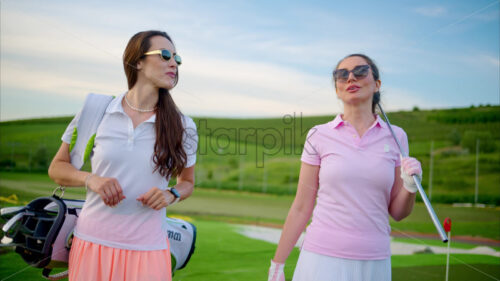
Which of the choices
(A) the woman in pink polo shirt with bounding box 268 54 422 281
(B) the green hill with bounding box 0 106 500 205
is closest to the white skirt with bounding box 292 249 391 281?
(A) the woman in pink polo shirt with bounding box 268 54 422 281

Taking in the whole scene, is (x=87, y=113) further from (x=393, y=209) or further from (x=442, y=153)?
(x=442, y=153)

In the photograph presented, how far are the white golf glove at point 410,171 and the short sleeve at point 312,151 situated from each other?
45 centimetres

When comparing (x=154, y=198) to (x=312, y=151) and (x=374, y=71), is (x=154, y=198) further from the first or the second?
(x=374, y=71)

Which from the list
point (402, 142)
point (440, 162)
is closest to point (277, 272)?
point (402, 142)

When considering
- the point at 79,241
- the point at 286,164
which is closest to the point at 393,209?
the point at 79,241

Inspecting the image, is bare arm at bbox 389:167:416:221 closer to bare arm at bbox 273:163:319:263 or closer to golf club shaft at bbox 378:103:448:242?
golf club shaft at bbox 378:103:448:242

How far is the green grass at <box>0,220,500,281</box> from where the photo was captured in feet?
16.9

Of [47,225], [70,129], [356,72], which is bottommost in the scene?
[47,225]

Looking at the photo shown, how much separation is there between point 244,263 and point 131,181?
14.3 feet

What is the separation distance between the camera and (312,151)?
2359mm

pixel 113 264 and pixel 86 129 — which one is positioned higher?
pixel 86 129

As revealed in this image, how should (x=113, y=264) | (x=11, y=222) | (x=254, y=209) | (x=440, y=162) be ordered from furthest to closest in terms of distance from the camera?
(x=440, y=162) < (x=254, y=209) < (x=11, y=222) < (x=113, y=264)

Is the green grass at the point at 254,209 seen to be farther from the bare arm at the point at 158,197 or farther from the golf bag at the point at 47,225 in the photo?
the bare arm at the point at 158,197

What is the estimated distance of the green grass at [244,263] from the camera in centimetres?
516
